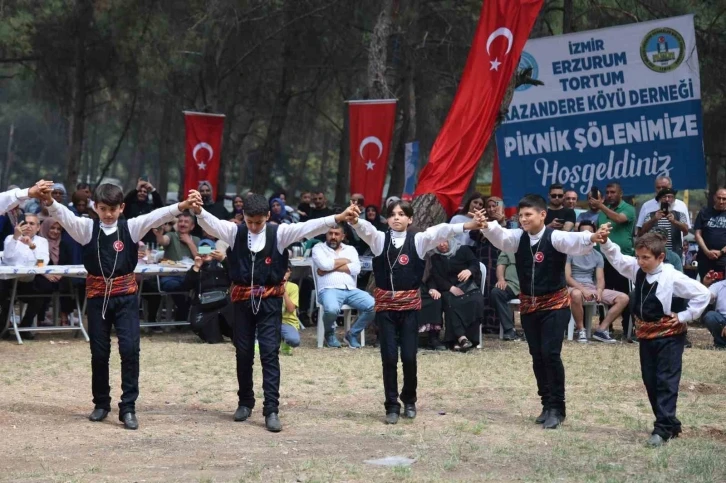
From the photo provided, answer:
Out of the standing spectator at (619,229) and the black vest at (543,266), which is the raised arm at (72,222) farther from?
the standing spectator at (619,229)

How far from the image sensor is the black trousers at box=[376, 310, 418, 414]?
28.1 feet

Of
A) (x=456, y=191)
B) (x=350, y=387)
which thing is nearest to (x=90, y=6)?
(x=456, y=191)

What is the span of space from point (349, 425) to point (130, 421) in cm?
156

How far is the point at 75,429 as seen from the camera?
8031 mm

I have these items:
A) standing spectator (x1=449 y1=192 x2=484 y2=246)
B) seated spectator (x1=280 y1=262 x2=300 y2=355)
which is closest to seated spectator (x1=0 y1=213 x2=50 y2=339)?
seated spectator (x1=280 y1=262 x2=300 y2=355)

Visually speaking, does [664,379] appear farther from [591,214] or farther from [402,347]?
[591,214]

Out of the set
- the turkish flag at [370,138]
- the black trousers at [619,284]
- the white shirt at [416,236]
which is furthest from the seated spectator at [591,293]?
the white shirt at [416,236]

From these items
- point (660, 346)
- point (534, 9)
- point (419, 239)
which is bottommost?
point (660, 346)

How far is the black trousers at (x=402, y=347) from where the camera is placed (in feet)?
28.1

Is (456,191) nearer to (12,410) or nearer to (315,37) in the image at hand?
(12,410)

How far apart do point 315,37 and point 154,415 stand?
1785 centimetres

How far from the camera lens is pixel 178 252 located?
48.6ft

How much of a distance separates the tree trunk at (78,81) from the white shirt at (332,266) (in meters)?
11.1

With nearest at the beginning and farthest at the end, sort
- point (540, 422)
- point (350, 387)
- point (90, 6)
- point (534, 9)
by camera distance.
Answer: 1. point (540, 422)
2. point (350, 387)
3. point (534, 9)
4. point (90, 6)
